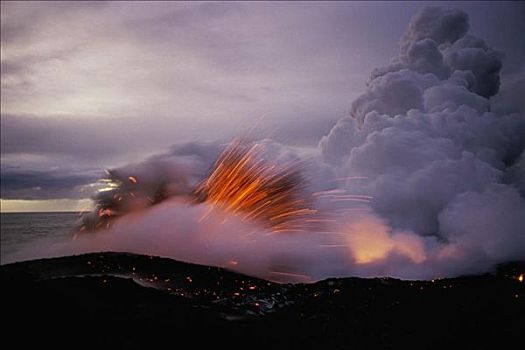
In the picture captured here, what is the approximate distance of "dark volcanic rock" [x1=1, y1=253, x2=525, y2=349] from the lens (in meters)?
12.2

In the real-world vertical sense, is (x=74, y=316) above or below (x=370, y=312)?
above

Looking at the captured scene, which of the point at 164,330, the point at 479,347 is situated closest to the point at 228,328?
the point at 164,330

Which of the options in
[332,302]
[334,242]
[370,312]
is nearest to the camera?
[370,312]

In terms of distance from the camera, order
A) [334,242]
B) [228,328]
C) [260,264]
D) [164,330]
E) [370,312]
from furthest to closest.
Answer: [334,242] → [260,264] → [370,312] → [228,328] → [164,330]

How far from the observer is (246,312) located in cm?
1631

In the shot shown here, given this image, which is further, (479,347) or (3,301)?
(479,347)

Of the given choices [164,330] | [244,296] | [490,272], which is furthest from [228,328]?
[490,272]

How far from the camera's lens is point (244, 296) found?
774 inches

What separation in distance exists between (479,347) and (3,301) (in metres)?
16.8

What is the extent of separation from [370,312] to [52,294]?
13346mm

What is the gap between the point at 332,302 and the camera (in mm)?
18984

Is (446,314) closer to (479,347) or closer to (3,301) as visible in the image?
(479,347)

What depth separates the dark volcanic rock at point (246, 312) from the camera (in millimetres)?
12227

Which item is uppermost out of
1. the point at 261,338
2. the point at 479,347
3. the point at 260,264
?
the point at 260,264
